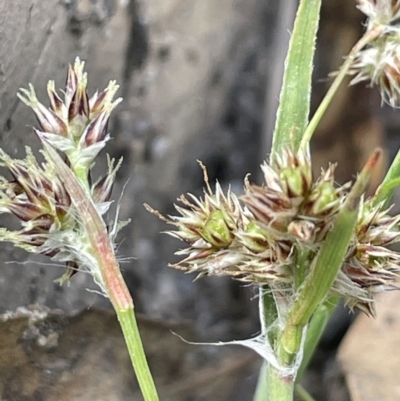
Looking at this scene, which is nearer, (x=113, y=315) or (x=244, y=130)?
(x=113, y=315)

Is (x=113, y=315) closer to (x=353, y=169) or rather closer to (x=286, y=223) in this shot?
(x=286, y=223)

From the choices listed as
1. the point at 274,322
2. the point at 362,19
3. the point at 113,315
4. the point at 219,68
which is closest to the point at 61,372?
the point at 113,315

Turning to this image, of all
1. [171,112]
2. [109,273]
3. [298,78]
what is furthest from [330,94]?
[171,112]

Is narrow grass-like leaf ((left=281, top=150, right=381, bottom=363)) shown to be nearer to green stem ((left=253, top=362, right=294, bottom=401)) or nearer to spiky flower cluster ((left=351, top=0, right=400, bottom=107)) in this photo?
green stem ((left=253, top=362, right=294, bottom=401))

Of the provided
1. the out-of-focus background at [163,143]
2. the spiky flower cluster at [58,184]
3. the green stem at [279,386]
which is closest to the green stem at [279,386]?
the green stem at [279,386]

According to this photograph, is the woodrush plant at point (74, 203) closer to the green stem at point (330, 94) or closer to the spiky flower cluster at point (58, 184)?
the spiky flower cluster at point (58, 184)

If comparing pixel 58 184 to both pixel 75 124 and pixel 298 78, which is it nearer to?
pixel 75 124
